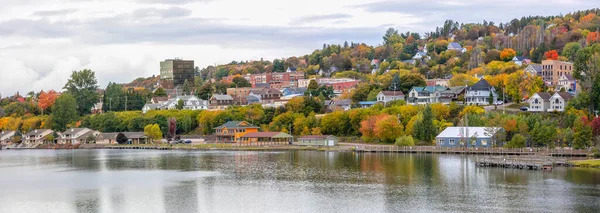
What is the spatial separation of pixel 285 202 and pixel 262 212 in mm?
2685

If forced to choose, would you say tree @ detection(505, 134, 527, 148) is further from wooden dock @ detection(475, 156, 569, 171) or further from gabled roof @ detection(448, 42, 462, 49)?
gabled roof @ detection(448, 42, 462, 49)

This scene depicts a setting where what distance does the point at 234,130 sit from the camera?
8462 cm

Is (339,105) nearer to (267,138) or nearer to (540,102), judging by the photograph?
(267,138)

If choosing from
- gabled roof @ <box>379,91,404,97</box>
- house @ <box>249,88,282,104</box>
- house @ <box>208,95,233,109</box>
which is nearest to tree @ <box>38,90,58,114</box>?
house @ <box>208,95,233,109</box>

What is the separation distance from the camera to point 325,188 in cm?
3984

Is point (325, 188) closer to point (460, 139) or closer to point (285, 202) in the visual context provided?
point (285, 202)

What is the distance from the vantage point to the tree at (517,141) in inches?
2228

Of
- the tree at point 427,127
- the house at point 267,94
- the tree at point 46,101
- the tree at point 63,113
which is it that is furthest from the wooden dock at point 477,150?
the tree at point 46,101

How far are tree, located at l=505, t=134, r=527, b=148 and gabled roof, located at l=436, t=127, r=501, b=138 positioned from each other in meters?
3.29

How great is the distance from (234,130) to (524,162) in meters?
43.6

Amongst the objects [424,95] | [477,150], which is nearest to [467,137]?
[477,150]

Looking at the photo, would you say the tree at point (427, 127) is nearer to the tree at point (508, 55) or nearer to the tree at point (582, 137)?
the tree at point (582, 137)

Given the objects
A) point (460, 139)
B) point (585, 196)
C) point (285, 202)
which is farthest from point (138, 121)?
point (585, 196)

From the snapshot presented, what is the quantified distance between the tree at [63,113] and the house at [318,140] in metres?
42.6
